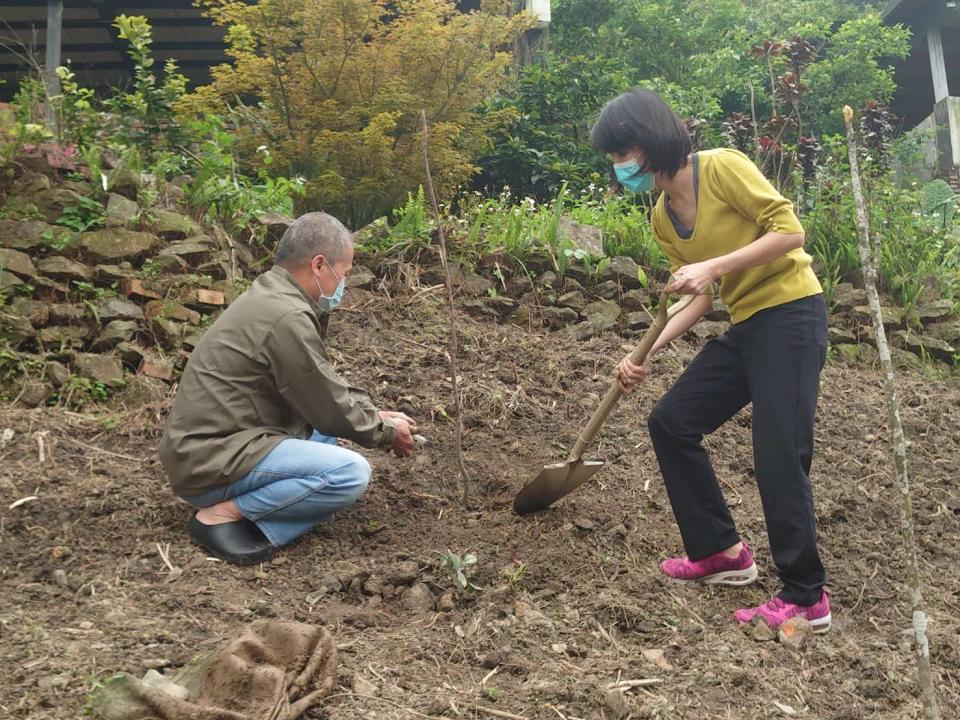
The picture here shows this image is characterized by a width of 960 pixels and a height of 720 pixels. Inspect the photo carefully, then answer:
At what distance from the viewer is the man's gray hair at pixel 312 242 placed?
3.61 metres

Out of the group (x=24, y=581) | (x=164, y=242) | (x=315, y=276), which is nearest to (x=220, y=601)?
(x=24, y=581)

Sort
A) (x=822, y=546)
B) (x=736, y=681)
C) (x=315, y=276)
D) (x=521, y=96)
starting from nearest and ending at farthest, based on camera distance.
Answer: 1. (x=736, y=681)
2. (x=315, y=276)
3. (x=822, y=546)
4. (x=521, y=96)

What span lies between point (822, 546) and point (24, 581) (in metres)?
3.10

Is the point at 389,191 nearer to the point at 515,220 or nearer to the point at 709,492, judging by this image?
the point at 515,220

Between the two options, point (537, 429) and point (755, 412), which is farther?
point (537, 429)

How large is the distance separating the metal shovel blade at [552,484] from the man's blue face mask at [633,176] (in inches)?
44.7

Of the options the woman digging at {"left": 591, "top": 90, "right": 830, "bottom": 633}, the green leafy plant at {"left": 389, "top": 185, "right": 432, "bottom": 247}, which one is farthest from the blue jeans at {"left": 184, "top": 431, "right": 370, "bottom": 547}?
the green leafy plant at {"left": 389, "top": 185, "right": 432, "bottom": 247}

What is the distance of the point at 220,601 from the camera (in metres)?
3.17

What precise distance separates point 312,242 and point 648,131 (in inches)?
52.6

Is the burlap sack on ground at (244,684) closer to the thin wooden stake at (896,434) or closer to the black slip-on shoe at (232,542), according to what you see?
the black slip-on shoe at (232,542)

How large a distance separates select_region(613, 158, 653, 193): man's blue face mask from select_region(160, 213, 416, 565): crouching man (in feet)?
3.68

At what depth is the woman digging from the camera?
2.99 meters

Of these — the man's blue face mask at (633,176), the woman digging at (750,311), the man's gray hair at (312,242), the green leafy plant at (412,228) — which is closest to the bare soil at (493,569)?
the woman digging at (750,311)

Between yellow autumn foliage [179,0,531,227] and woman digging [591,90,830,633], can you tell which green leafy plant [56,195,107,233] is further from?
woman digging [591,90,830,633]
